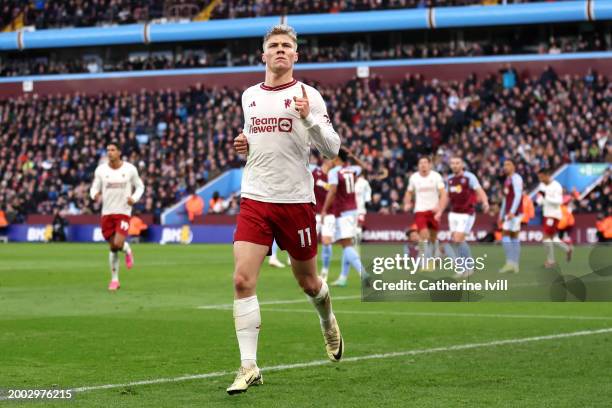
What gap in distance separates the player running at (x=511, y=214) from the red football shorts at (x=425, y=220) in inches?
64.3

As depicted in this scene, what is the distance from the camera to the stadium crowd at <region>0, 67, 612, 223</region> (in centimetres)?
4325

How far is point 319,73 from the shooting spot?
56.1 metres

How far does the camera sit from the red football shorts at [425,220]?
22.1 meters

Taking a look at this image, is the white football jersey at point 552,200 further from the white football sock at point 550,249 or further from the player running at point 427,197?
the player running at point 427,197

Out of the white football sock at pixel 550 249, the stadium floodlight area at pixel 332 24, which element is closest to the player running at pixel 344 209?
the white football sock at pixel 550 249

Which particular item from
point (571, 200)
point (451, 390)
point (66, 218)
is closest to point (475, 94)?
point (571, 200)

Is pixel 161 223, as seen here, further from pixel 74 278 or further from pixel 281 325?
pixel 281 325

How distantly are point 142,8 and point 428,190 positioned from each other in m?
42.5

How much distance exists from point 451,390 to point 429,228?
14393mm

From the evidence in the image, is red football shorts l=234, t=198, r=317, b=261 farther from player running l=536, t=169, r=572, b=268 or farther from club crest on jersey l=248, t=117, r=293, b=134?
player running l=536, t=169, r=572, b=268

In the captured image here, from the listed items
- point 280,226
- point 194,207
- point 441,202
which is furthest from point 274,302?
point 194,207

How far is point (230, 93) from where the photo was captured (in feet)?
181

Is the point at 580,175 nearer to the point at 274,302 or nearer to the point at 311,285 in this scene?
the point at 274,302

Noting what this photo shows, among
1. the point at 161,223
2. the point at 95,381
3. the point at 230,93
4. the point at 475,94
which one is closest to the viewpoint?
the point at 95,381
